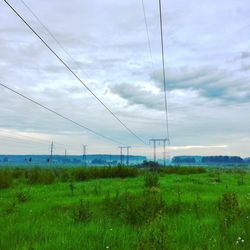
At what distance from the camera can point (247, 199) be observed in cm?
1218

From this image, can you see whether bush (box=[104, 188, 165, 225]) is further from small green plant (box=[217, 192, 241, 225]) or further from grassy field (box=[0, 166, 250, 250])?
small green plant (box=[217, 192, 241, 225])

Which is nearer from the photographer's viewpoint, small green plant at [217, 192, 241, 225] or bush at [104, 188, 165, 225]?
small green plant at [217, 192, 241, 225]

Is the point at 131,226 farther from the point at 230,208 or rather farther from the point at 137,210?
the point at 230,208

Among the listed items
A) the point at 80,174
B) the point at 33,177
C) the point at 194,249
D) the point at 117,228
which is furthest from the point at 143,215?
the point at 80,174

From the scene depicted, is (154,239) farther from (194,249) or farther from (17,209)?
(17,209)

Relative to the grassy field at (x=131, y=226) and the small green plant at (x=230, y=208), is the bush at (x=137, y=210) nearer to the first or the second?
the grassy field at (x=131, y=226)

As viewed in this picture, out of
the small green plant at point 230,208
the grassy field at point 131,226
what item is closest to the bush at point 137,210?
the grassy field at point 131,226

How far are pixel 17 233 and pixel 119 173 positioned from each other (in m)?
24.4

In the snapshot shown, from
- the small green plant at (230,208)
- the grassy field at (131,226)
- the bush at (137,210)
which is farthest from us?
the bush at (137,210)

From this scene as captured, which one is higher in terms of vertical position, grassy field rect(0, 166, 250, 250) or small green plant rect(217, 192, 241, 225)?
A: small green plant rect(217, 192, 241, 225)

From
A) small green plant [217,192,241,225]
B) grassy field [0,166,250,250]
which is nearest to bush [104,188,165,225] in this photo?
grassy field [0,166,250,250]

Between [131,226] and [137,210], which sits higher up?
[137,210]

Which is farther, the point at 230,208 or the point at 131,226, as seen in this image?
the point at 230,208

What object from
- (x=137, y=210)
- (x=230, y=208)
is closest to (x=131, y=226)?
(x=137, y=210)
